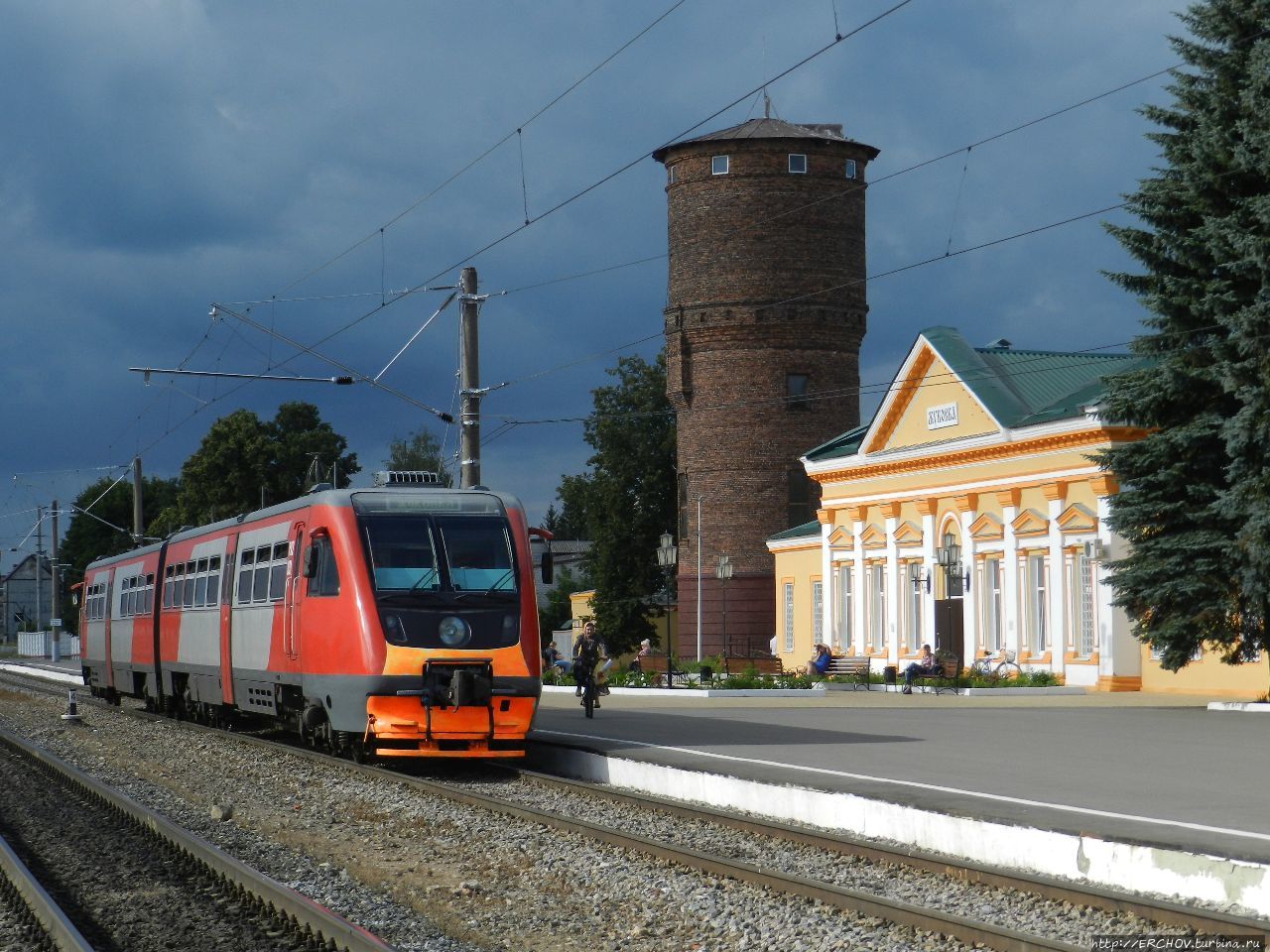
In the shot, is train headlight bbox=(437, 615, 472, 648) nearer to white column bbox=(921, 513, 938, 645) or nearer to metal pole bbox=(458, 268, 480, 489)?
metal pole bbox=(458, 268, 480, 489)

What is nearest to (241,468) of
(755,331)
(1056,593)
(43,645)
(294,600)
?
(43,645)

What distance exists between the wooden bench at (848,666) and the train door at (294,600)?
88.5 ft

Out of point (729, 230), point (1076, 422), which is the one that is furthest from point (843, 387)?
point (1076, 422)

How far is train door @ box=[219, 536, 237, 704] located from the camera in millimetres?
24766

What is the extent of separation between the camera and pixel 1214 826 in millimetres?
13016

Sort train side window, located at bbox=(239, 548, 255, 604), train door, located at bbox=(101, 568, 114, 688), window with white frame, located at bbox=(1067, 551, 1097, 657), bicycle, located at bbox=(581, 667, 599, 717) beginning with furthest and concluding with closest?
window with white frame, located at bbox=(1067, 551, 1097, 657), train door, located at bbox=(101, 568, 114, 688), bicycle, located at bbox=(581, 667, 599, 717), train side window, located at bbox=(239, 548, 255, 604)

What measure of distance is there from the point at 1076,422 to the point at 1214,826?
31061 millimetres

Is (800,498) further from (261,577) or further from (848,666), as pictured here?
(261,577)

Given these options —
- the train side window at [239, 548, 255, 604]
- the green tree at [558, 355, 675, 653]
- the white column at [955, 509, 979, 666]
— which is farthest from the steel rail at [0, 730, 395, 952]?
the green tree at [558, 355, 675, 653]

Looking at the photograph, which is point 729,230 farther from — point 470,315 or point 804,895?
point 804,895

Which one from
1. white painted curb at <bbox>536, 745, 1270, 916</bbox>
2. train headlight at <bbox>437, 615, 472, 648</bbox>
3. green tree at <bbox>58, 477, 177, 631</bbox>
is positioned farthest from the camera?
green tree at <bbox>58, 477, 177, 631</bbox>

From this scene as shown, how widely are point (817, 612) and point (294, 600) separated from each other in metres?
38.1

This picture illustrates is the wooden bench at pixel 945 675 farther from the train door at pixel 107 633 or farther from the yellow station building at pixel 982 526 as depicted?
the train door at pixel 107 633

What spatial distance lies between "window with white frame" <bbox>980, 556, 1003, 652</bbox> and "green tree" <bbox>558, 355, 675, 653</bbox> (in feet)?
106
